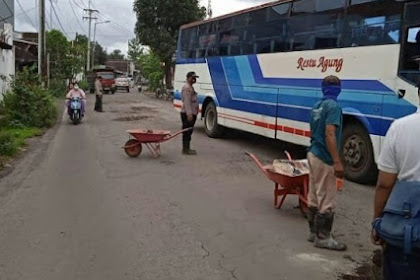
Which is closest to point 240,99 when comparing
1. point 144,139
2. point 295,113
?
point 295,113

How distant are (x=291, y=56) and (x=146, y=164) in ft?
12.0

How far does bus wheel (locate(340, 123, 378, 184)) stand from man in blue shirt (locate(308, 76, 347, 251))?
3516 mm

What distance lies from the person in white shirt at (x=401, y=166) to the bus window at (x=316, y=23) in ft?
23.3

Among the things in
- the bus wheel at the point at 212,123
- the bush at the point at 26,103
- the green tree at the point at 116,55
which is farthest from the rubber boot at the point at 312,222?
the green tree at the point at 116,55

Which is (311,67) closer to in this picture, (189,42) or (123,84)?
(189,42)

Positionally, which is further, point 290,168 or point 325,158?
point 290,168

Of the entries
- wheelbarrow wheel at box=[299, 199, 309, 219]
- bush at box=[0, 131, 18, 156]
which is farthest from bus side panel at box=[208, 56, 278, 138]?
bush at box=[0, 131, 18, 156]

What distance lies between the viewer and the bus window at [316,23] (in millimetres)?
9789

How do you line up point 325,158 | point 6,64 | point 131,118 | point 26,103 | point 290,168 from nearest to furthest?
point 325,158 < point 290,168 < point 26,103 < point 131,118 < point 6,64

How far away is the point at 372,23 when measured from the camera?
8.88 metres

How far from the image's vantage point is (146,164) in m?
10.8

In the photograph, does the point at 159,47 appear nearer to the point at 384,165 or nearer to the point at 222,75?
the point at 222,75

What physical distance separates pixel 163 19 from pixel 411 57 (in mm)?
35164

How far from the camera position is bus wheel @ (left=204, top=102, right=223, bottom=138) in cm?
1559
